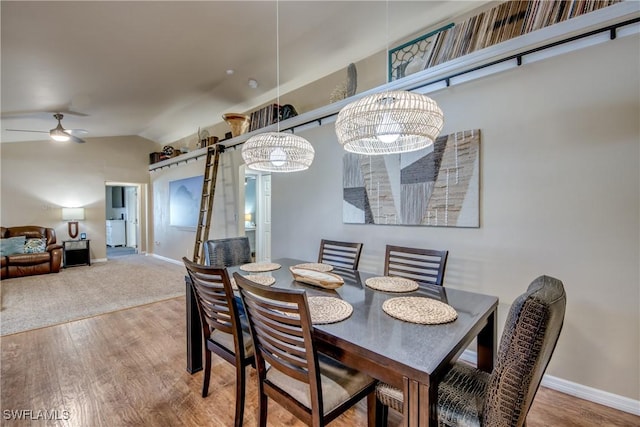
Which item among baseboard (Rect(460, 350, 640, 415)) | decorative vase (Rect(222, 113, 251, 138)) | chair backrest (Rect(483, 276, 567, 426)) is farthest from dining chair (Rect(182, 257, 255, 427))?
decorative vase (Rect(222, 113, 251, 138))

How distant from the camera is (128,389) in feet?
6.34

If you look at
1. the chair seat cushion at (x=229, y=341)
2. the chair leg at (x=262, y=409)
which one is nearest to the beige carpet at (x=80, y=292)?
the chair seat cushion at (x=229, y=341)

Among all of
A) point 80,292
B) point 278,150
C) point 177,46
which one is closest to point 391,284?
point 278,150

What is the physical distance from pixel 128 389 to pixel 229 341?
94 cm

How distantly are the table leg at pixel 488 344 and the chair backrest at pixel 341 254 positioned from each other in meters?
1.10

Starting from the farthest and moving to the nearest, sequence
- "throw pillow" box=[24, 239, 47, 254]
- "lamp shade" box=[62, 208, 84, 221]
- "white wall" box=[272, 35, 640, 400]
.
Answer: "lamp shade" box=[62, 208, 84, 221] < "throw pillow" box=[24, 239, 47, 254] < "white wall" box=[272, 35, 640, 400]

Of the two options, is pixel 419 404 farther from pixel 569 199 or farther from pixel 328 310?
pixel 569 199

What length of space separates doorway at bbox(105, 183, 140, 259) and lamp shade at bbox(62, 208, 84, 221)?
244 centimetres

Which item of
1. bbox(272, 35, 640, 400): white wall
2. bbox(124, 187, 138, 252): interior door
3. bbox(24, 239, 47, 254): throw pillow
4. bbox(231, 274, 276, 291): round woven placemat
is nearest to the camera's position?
bbox(272, 35, 640, 400): white wall

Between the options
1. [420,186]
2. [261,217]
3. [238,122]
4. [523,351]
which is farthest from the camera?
[261,217]

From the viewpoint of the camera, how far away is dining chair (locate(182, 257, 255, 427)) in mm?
1449

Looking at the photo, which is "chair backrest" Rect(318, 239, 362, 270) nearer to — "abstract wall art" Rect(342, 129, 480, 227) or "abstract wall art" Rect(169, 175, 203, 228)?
"abstract wall art" Rect(342, 129, 480, 227)

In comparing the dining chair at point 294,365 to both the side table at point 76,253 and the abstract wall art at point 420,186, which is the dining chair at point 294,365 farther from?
the side table at point 76,253

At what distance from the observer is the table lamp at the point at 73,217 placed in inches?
240
